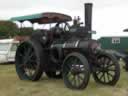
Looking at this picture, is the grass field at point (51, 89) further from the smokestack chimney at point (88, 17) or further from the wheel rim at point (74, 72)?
the smokestack chimney at point (88, 17)

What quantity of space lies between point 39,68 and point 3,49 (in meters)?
10.1

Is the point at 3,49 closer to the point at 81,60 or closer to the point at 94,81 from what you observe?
the point at 94,81

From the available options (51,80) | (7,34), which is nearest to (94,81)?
(51,80)

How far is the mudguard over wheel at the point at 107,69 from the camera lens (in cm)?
1224

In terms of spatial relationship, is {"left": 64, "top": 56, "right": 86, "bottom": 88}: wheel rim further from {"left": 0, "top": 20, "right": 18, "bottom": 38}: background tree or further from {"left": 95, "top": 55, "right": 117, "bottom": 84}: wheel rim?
{"left": 0, "top": 20, "right": 18, "bottom": 38}: background tree

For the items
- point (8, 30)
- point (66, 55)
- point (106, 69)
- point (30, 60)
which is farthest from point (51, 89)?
point (8, 30)

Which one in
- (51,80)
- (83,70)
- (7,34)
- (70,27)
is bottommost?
(7,34)

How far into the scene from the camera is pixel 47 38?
13.4 metres

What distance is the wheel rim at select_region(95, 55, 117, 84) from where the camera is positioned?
1241 cm

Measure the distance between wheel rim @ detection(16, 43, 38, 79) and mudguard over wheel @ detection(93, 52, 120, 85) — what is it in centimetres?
213

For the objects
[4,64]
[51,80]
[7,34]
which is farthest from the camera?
[7,34]

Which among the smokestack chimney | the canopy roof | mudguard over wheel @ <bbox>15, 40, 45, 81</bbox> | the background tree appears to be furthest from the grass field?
the background tree

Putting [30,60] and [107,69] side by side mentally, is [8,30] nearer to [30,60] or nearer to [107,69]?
[30,60]

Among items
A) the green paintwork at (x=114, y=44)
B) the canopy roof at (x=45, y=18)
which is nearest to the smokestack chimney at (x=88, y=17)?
the canopy roof at (x=45, y=18)
